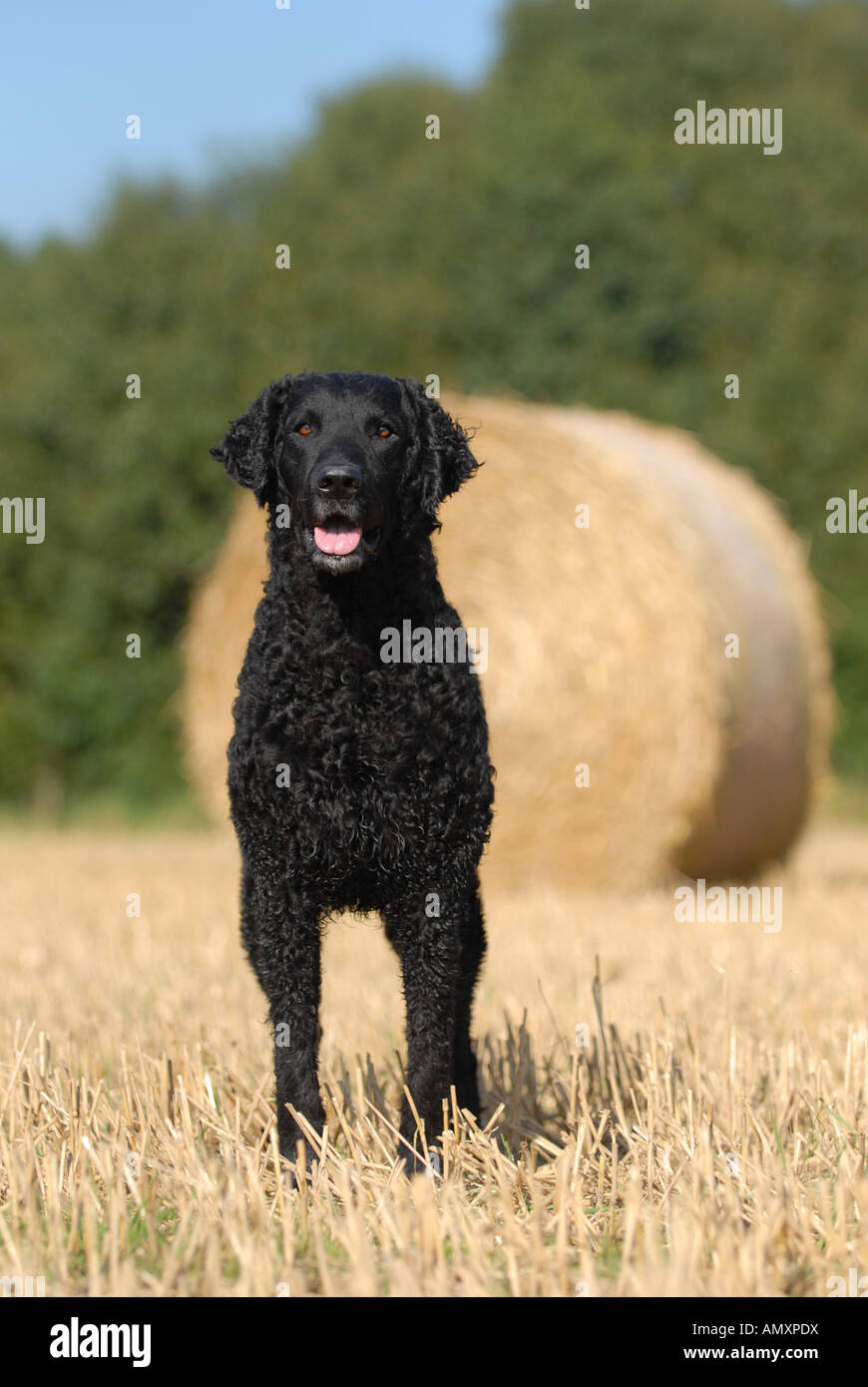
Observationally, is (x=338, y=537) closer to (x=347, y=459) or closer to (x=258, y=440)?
(x=347, y=459)

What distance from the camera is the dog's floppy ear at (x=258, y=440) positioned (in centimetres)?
395

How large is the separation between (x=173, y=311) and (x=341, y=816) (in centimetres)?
2458

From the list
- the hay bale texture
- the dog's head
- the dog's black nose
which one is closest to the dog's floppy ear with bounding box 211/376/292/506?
the dog's head

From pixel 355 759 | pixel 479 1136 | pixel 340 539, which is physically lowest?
pixel 479 1136

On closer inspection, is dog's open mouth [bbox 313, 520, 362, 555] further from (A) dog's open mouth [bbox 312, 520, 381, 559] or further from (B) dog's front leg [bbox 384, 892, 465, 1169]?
(B) dog's front leg [bbox 384, 892, 465, 1169]

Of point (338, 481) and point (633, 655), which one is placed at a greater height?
point (633, 655)

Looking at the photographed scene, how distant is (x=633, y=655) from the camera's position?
Answer: 980 centimetres

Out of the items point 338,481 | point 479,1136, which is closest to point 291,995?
point 479,1136

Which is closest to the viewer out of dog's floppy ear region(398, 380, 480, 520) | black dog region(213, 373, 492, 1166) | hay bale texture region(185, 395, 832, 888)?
black dog region(213, 373, 492, 1166)

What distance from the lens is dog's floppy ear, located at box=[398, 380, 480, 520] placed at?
12.9 ft

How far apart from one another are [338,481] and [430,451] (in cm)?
51

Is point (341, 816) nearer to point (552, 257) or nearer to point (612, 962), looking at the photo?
point (612, 962)

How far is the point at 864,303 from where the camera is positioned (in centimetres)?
2898

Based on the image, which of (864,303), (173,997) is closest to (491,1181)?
(173,997)
